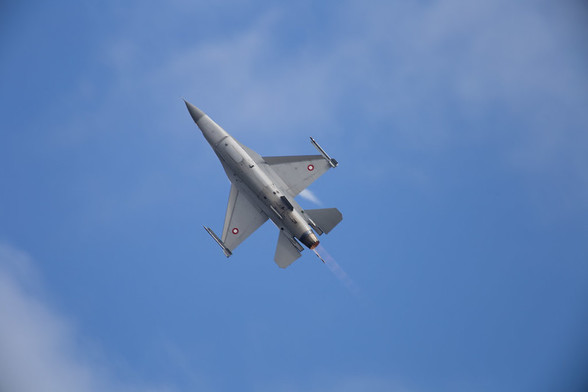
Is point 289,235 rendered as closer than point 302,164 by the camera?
Yes

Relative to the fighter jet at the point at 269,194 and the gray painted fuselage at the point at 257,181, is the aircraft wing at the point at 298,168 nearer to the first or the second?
the fighter jet at the point at 269,194

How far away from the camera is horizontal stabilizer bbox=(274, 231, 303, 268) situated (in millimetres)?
35750

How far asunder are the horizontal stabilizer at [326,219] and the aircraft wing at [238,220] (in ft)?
17.2

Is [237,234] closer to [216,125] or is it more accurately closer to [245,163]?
[245,163]

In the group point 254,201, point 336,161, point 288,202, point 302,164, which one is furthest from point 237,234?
point 336,161

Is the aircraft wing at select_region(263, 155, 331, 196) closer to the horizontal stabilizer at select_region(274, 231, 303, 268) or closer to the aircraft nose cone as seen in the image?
the horizontal stabilizer at select_region(274, 231, 303, 268)

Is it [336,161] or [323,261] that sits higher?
[336,161]

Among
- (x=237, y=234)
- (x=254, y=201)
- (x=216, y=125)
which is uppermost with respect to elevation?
(x=216, y=125)

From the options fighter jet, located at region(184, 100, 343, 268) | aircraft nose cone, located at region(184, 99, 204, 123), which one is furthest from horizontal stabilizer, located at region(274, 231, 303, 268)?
aircraft nose cone, located at region(184, 99, 204, 123)

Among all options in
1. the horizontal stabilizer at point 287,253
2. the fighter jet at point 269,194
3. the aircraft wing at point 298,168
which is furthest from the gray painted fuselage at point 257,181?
the horizontal stabilizer at point 287,253

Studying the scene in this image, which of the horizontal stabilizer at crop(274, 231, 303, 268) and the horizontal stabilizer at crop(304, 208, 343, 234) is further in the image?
the horizontal stabilizer at crop(274, 231, 303, 268)

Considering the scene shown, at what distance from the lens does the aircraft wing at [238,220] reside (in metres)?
37.4

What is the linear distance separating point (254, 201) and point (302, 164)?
236 inches

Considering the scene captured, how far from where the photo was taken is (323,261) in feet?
115
